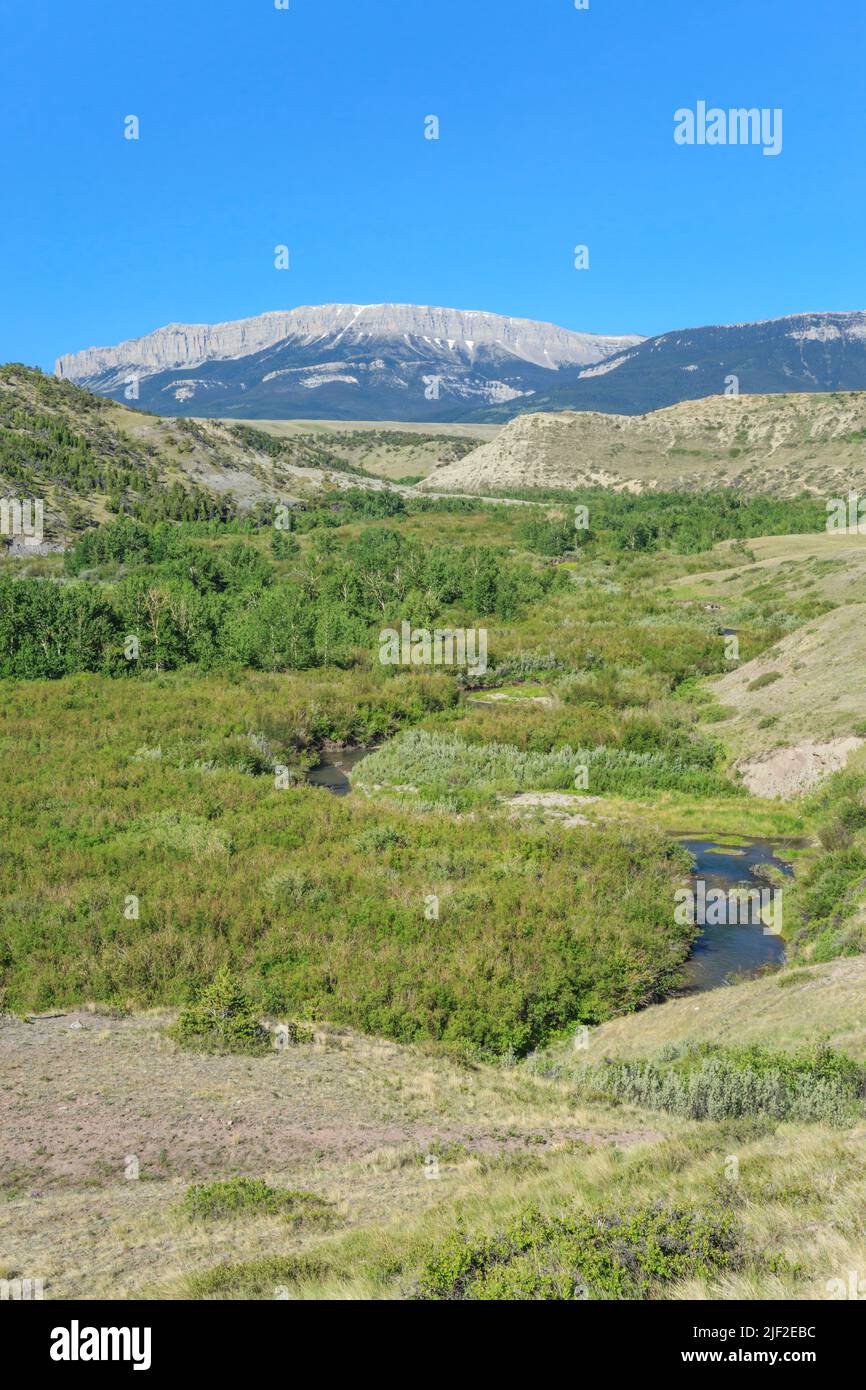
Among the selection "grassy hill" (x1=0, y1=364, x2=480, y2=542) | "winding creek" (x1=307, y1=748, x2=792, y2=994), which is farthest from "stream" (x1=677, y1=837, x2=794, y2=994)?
"grassy hill" (x1=0, y1=364, x2=480, y2=542)

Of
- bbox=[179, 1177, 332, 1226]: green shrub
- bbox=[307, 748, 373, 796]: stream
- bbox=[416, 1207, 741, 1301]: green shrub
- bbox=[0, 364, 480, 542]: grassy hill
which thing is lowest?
bbox=[179, 1177, 332, 1226]: green shrub

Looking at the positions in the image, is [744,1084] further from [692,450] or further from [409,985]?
[692,450]

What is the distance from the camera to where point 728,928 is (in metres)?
23.5

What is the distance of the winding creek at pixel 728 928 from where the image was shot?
21.0 metres

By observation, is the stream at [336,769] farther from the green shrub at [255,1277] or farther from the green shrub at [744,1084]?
the green shrub at [255,1277]

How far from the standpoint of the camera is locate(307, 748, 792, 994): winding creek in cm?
2095

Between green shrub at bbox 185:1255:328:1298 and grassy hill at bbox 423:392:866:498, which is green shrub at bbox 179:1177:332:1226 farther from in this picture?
grassy hill at bbox 423:392:866:498

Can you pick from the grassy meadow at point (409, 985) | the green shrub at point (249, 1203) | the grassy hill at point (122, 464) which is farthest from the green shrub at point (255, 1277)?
the grassy hill at point (122, 464)

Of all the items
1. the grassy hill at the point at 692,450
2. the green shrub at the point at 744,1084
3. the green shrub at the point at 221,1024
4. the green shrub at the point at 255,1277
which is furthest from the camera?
the grassy hill at the point at 692,450

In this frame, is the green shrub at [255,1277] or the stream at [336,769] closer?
the green shrub at [255,1277]

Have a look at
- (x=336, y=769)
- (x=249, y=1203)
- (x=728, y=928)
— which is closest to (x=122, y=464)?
(x=336, y=769)

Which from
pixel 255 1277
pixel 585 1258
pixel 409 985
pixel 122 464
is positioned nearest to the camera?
pixel 585 1258
